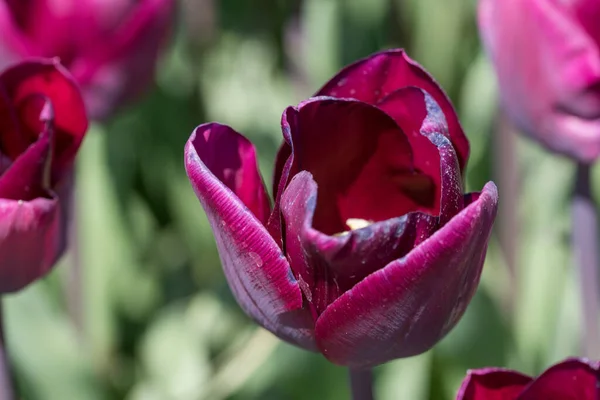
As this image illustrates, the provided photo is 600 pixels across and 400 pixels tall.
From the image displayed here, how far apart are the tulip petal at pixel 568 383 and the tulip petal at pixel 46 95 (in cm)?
25

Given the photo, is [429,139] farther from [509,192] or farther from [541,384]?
[509,192]

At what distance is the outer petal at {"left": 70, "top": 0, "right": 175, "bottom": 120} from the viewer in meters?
0.72

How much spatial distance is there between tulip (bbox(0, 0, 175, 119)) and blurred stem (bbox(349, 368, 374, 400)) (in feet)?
1.28

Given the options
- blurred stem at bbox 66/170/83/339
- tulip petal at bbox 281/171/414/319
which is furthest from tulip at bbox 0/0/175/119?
tulip petal at bbox 281/171/414/319

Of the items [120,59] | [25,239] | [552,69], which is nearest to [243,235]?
[25,239]

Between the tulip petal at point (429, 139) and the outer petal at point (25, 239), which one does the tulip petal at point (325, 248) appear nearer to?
the tulip petal at point (429, 139)

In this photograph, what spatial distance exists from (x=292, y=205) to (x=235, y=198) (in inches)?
0.9

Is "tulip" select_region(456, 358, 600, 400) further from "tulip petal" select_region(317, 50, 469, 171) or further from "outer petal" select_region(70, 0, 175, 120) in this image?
"outer petal" select_region(70, 0, 175, 120)

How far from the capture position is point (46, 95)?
48 cm

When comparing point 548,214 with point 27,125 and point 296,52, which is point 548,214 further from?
point 296,52

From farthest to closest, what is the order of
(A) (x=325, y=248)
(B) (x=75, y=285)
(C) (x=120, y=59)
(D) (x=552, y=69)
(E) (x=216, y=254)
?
(E) (x=216, y=254) → (B) (x=75, y=285) → (C) (x=120, y=59) → (D) (x=552, y=69) → (A) (x=325, y=248)

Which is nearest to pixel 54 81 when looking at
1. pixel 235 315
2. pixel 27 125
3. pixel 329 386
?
pixel 27 125

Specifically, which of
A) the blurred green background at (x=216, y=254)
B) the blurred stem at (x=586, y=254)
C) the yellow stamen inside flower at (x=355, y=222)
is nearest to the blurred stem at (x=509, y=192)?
the blurred green background at (x=216, y=254)

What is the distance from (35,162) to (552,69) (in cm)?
30
